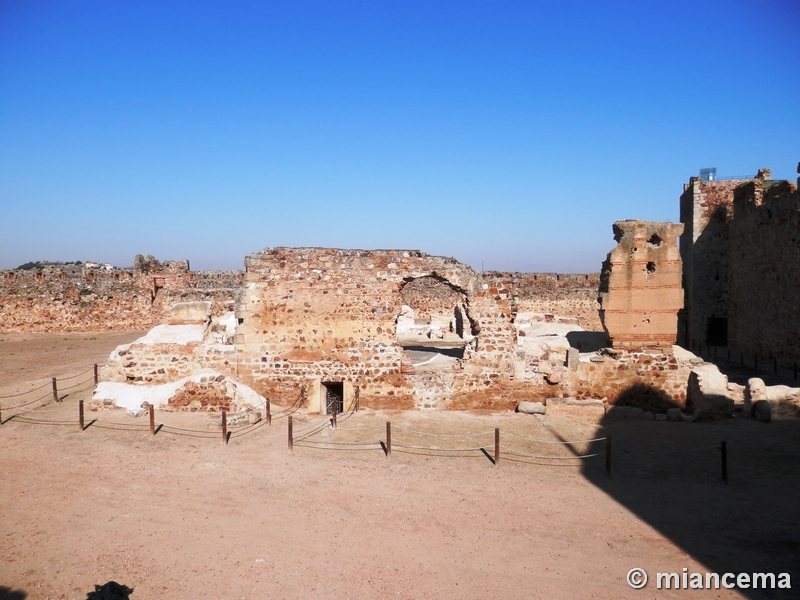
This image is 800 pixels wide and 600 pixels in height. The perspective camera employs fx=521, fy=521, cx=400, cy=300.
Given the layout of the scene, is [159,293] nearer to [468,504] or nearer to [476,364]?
[476,364]

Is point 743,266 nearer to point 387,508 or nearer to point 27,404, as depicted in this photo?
point 387,508

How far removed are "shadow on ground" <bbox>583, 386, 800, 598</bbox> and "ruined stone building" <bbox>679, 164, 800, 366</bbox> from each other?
678cm

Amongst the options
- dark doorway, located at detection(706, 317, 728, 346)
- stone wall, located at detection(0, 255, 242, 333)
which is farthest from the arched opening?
dark doorway, located at detection(706, 317, 728, 346)

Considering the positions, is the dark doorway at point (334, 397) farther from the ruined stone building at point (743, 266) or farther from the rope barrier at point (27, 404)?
the ruined stone building at point (743, 266)

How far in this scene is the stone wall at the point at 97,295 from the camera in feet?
72.9

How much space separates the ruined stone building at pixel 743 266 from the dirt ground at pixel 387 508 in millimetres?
7079

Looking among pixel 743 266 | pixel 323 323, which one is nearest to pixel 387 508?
pixel 323 323

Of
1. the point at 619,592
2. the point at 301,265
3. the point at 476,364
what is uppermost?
the point at 301,265

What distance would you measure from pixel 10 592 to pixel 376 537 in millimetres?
3245

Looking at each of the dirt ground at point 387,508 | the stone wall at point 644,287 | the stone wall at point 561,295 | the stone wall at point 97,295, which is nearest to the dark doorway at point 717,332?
the stone wall at point 561,295

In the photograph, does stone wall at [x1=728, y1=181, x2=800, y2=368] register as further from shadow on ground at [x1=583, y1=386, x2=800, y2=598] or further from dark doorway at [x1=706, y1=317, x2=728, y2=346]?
shadow on ground at [x1=583, y1=386, x2=800, y2=598]

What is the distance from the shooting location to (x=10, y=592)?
4453 millimetres

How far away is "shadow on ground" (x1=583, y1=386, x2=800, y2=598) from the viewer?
521cm

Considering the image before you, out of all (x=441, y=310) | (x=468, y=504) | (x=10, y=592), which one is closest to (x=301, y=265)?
(x=468, y=504)
